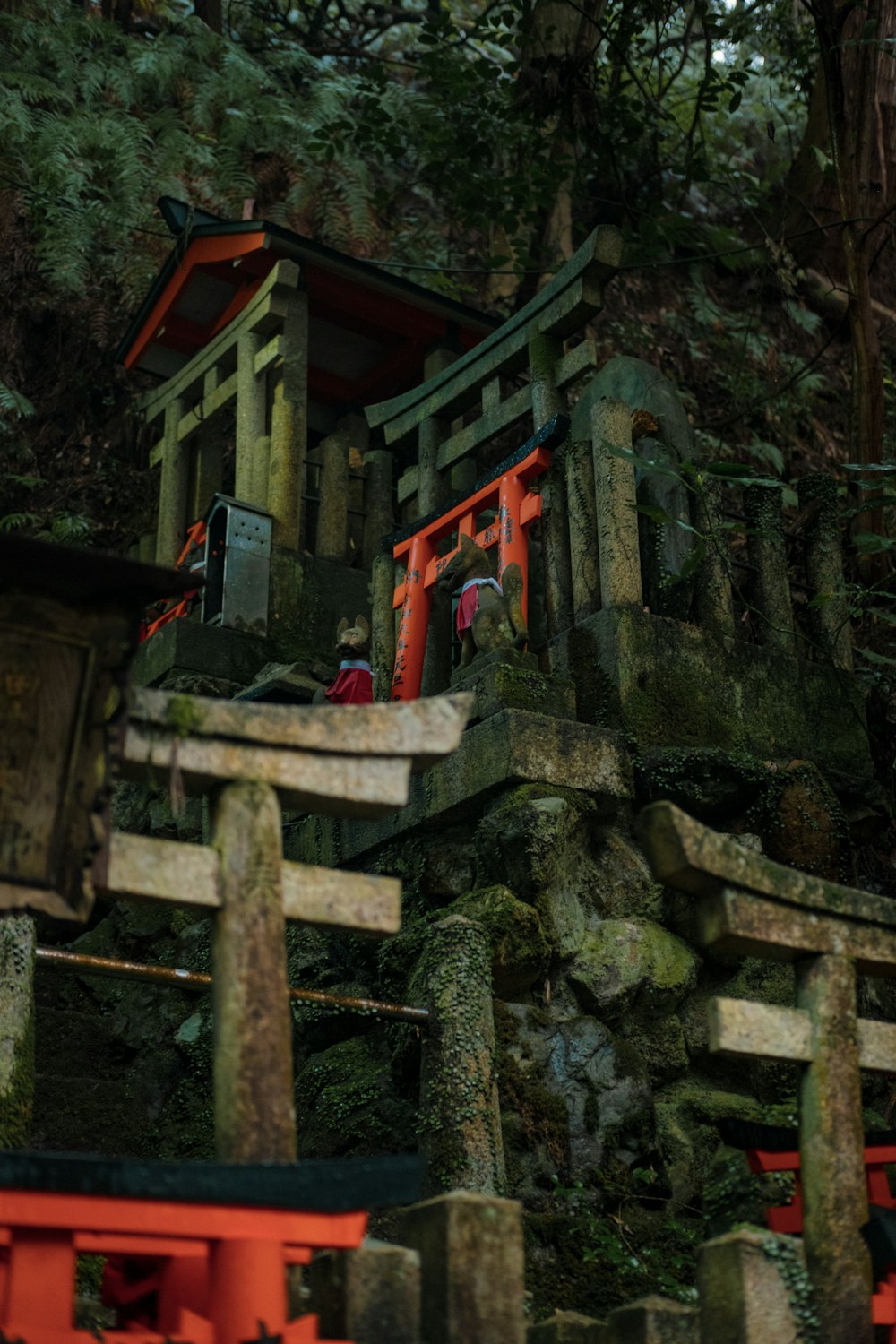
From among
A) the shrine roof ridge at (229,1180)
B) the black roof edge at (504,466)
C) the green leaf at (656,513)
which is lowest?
the shrine roof ridge at (229,1180)

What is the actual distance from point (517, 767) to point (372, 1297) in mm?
4420

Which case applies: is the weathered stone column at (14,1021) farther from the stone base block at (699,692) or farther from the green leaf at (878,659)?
the green leaf at (878,659)

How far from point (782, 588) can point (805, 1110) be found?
18.4 ft

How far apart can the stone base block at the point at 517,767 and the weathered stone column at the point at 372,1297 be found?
4.30 meters

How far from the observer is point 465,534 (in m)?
11.3

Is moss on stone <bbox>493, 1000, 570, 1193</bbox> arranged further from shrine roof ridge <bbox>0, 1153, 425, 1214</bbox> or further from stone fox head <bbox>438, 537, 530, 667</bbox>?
shrine roof ridge <bbox>0, 1153, 425, 1214</bbox>

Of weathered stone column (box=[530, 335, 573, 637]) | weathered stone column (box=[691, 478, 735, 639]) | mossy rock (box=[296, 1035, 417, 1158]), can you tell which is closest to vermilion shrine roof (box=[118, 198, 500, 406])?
weathered stone column (box=[530, 335, 573, 637])

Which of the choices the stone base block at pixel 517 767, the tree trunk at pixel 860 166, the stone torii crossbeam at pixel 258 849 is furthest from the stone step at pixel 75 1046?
the tree trunk at pixel 860 166

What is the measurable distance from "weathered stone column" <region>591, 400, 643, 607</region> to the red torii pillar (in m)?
0.56

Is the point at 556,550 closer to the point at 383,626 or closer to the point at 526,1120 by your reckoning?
the point at 383,626

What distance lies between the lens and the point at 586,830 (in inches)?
371

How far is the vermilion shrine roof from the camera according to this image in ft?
48.5

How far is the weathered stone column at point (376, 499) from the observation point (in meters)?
15.6

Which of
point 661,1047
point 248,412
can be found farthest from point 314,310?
point 661,1047
